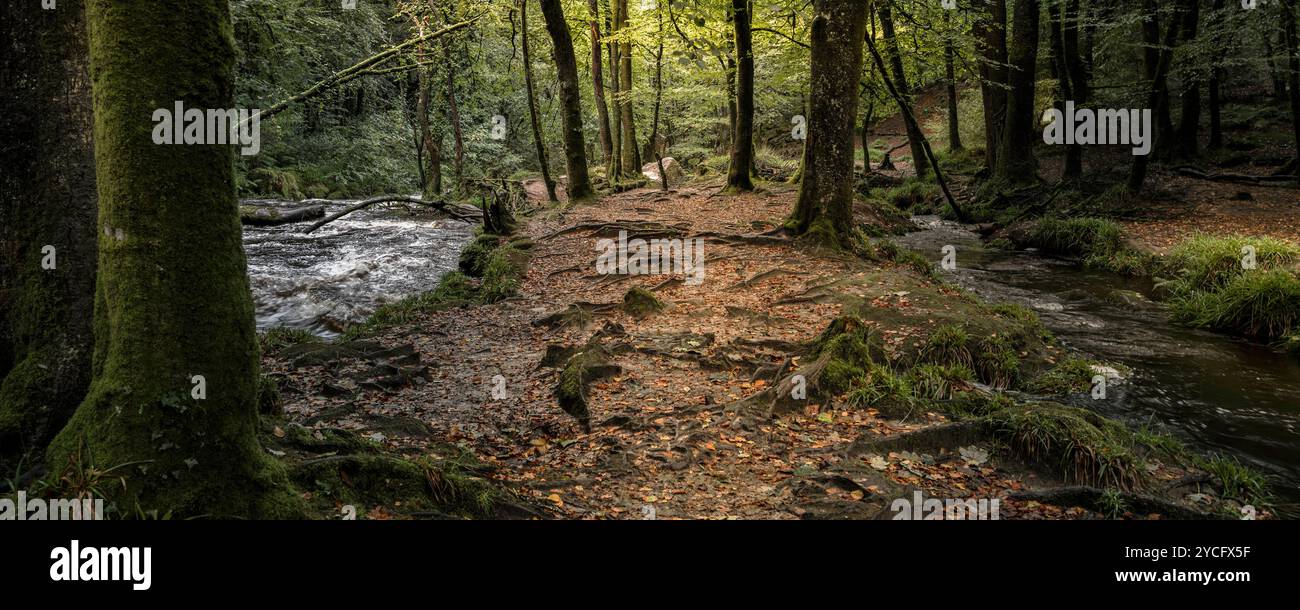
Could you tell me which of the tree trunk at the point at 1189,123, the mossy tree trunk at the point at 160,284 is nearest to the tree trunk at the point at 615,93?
the tree trunk at the point at 1189,123

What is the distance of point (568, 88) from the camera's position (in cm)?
1648

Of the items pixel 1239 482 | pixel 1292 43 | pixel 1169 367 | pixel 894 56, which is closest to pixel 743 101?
pixel 894 56

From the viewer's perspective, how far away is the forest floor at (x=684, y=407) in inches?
170

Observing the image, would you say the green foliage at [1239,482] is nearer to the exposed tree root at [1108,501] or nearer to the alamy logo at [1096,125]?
the exposed tree root at [1108,501]

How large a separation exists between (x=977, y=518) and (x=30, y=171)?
577 centimetres

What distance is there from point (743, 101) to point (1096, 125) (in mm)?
12156

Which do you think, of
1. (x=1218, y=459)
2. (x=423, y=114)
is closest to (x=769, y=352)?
(x=1218, y=459)

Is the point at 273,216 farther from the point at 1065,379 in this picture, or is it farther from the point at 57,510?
the point at 1065,379

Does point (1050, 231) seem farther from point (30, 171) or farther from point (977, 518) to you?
point (30, 171)

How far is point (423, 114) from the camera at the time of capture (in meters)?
23.6

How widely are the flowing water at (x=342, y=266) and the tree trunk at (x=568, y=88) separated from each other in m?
3.42

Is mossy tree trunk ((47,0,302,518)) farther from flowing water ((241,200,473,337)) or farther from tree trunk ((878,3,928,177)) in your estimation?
tree trunk ((878,3,928,177))

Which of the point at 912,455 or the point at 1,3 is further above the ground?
the point at 1,3
